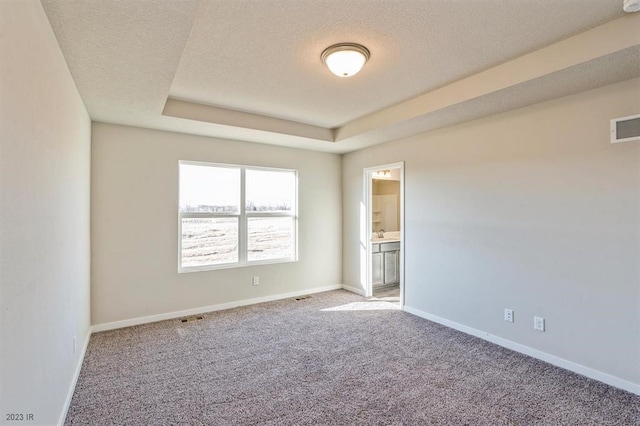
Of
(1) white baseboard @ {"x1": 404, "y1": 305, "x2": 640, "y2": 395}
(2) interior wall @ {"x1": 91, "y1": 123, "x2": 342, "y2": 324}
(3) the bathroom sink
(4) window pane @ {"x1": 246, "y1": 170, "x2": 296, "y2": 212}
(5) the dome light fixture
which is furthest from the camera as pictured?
(3) the bathroom sink

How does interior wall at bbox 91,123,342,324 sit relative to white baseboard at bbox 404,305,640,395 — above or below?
above

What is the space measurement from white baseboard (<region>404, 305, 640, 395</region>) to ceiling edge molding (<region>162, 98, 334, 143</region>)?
116 inches

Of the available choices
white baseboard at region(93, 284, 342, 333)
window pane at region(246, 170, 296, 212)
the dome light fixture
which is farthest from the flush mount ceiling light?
white baseboard at region(93, 284, 342, 333)

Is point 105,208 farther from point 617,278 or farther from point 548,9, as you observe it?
point 617,278

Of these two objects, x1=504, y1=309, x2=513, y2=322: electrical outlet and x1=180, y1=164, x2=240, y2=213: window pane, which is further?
x1=180, y1=164, x2=240, y2=213: window pane

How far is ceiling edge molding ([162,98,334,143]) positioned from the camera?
3640 millimetres

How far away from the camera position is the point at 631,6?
1919mm

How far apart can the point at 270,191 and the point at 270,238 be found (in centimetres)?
74

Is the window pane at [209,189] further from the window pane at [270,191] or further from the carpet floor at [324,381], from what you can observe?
the carpet floor at [324,381]

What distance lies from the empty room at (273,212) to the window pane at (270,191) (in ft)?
0.17

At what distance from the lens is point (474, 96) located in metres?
2.97

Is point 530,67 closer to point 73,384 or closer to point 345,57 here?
point 345,57

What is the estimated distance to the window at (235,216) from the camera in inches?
174

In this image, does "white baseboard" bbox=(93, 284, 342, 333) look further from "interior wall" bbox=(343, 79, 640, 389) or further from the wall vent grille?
the wall vent grille
